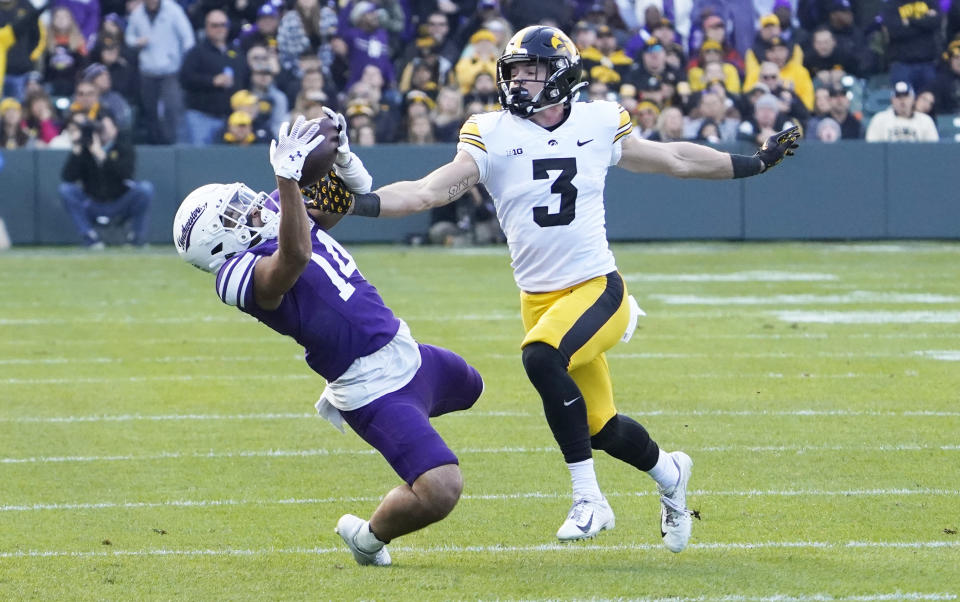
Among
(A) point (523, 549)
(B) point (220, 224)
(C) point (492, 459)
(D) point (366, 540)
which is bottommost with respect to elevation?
(C) point (492, 459)

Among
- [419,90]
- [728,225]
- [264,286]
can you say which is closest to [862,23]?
[728,225]

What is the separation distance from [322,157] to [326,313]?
1.71 feet

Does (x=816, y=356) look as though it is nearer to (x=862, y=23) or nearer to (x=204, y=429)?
(x=204, y=429)

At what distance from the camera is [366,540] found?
15.9ft

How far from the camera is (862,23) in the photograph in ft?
61.0

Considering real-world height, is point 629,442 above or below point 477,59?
below

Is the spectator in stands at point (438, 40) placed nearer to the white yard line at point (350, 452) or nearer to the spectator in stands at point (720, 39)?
the spectator in stands at point (720, 39)

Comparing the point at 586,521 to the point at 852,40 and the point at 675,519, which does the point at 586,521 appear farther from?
the point at 852,40

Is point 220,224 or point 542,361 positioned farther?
point 542,361

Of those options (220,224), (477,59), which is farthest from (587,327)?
(477,59)

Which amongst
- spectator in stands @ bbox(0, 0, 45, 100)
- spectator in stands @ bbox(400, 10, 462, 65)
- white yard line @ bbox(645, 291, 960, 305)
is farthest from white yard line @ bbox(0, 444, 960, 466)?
spectator in stands @ bbox(0, 0, 45, 100)

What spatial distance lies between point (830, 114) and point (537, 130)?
12979mm

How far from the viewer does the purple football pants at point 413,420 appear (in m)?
4.73

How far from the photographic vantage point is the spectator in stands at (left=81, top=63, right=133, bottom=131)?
17.0m
